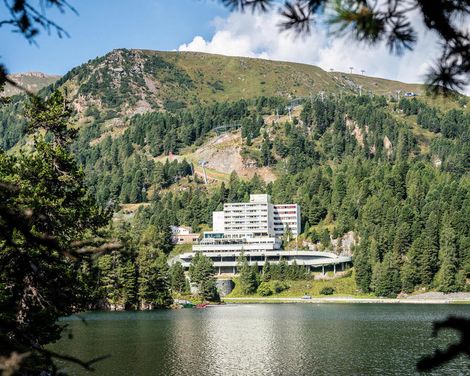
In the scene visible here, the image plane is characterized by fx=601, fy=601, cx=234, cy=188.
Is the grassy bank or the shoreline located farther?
the grassy bank

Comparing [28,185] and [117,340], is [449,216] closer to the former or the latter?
[117,340]

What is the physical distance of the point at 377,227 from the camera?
575 feet

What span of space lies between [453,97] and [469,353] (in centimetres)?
488

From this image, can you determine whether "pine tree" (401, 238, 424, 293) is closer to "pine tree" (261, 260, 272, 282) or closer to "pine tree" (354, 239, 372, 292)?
"pine tree" (354, 239, 372, 292)

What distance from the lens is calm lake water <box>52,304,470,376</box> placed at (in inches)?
1929

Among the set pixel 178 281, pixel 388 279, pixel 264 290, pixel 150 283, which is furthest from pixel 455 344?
Answer: pixel 264 290

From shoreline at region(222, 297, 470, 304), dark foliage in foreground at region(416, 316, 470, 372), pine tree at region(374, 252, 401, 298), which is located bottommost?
shoreline at region(222, 297, 470, 304)

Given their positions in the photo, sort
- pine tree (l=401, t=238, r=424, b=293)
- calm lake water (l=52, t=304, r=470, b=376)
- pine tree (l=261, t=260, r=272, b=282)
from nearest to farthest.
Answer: calm lake water (l=52, t=304, r=470, b=376), pine tree (l=401, t=238, r=424, b=293), pine tree (l=261, t=260, r=272, b=282)

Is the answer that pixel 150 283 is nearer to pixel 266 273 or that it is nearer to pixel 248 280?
pixel 248 280

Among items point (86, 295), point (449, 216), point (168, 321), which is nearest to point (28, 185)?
point (86, 295)

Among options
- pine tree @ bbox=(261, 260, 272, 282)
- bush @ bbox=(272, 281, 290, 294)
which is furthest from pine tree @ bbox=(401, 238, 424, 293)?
pine tree @ bbox=(261, 260, 272, 282)

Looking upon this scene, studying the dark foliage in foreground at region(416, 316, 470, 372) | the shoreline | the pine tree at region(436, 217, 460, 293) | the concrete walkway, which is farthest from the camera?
the pine tree at region(436, 217, 460, 293)

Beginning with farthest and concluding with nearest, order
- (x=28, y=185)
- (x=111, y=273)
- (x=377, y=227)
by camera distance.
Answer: (x=377, y=227), (x=111, y=273), (x=28, y=185)

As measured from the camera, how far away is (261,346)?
63688mm
